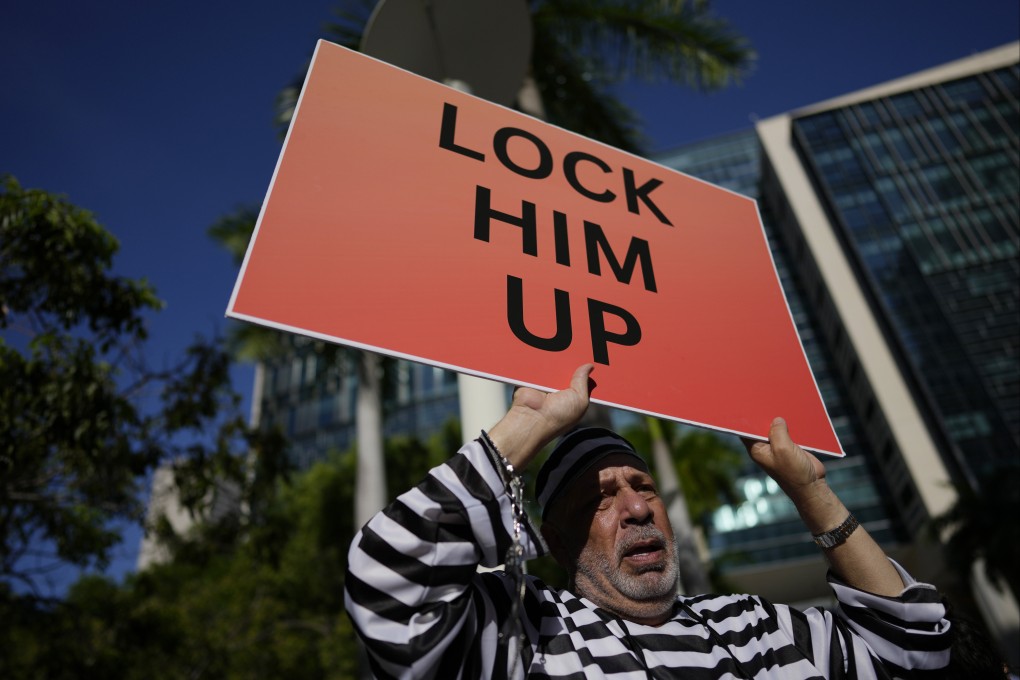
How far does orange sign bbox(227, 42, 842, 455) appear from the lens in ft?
4.82

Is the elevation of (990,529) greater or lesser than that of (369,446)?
greater

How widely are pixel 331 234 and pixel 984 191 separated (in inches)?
1866

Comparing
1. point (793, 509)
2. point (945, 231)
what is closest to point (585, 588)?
point (793, 509)

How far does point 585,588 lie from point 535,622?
8.5 inches

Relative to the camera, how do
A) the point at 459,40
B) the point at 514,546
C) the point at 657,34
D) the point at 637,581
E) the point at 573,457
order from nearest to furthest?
1. the point at 514,546
2. the point at 637,581
3. the point at 573,457
4. the point at 459,40
5. the point at 657,34

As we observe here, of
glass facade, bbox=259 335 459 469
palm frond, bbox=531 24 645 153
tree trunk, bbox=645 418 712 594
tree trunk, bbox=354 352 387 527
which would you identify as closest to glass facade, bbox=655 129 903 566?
glass facade, bbox=259 335 459 469

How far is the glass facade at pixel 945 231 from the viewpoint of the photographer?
3250cm

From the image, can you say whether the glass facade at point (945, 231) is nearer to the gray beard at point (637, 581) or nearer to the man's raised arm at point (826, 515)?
the man's raised arm at point (826, 515)

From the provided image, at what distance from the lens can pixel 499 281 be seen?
1.65m

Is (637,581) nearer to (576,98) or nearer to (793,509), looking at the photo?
(576,98)

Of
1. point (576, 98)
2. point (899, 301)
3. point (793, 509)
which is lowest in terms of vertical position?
point (576, 98)

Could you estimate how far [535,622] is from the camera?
58.4 inches

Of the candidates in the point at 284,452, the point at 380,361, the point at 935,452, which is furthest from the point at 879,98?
the point at 284,452

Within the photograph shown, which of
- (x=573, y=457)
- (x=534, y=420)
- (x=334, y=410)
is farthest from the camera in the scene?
(x=334, y=410)
